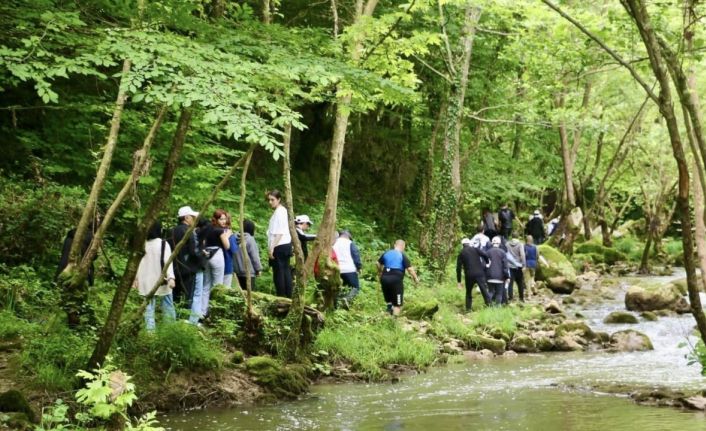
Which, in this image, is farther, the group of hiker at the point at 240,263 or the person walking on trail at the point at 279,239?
the person walking on trail at the point at 279,239

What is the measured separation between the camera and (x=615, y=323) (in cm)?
1780

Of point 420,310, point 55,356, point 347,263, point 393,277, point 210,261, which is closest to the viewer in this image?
point 55,356

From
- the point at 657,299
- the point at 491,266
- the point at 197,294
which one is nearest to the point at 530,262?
the point at 657,299

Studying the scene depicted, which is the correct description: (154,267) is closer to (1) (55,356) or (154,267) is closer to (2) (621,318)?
(1) (55,356)

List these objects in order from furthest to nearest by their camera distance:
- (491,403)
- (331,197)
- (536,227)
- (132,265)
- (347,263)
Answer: (536,227)
(347,263)
(331,197)
(491,403)
(132,265)

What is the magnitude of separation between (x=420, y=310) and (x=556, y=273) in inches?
394

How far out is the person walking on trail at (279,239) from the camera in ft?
40.2

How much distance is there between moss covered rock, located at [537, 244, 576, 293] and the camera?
76.9ft

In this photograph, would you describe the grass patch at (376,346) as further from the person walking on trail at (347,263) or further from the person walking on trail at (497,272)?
the person walking on trail at (497,272)

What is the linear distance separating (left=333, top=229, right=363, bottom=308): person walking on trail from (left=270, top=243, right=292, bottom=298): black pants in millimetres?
1376

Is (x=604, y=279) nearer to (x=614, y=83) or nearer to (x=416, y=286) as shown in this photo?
(x=614, y=83)

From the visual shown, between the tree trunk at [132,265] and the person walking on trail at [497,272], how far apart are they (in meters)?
10.8

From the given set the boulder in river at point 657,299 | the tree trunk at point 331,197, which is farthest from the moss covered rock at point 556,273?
the tree trunk at point 331,197

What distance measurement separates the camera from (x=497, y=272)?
17500 mm
